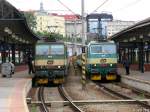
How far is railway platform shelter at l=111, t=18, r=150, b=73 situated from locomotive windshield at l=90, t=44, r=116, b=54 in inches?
109

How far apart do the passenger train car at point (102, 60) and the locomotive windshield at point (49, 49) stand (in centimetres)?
385

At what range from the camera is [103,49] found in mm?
38281

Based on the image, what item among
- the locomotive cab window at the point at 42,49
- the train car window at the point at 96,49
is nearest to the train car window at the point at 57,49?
the locomotive cab window at the point at 42,49

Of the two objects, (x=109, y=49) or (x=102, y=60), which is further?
(x=109, y=49)

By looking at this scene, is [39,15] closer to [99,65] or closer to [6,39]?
[6,39]

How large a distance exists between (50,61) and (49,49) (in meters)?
0.88

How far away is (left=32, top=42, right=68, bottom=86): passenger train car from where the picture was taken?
113ft

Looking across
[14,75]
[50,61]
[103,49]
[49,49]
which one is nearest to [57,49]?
[49,49]

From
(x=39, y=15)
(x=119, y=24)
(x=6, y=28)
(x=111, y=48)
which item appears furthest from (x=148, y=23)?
(x=39, y=15)

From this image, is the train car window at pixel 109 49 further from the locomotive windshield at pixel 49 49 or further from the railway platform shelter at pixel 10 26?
the railway platform shelter at pixel 10 26

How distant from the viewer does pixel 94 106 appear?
2139 cm

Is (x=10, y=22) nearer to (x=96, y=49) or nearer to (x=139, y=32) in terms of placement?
(x=96, y=49)

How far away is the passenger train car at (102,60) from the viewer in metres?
37.8

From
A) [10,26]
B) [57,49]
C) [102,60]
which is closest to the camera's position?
[57,49]
